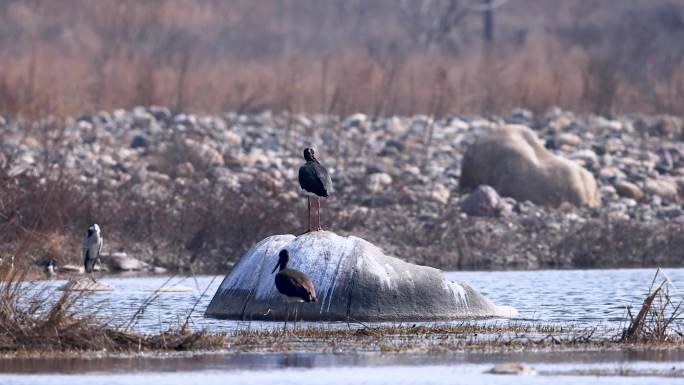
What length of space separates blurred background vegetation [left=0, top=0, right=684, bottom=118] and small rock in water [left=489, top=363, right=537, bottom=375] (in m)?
21.1

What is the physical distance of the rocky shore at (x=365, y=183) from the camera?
25.1 m

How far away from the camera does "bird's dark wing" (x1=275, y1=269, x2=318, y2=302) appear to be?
14.6m

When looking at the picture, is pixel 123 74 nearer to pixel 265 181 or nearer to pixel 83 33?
pixel 265 181

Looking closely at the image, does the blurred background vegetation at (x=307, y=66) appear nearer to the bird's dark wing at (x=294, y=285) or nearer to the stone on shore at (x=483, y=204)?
the stone on shore at (x=483, y=204)

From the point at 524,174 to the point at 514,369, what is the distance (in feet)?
58.0

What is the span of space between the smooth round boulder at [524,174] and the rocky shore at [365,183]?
9.4 inches

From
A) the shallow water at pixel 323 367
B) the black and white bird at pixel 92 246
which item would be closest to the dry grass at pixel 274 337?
the shallow water at pixel 323 367

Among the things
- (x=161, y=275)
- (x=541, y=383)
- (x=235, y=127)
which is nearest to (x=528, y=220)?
(x=161, y=275)

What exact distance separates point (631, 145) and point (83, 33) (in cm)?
2267

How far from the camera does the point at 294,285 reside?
48.0 ft

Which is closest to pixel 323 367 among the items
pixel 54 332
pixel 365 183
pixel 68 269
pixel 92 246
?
pixel 54 332

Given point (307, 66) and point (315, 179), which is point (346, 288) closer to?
point (315, 179)

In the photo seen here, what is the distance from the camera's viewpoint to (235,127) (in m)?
34.1

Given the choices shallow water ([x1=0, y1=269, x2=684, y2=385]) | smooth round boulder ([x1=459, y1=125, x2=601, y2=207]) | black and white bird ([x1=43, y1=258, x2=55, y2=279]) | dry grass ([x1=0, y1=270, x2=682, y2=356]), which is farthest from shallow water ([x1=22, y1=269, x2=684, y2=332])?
smooth round boulder ([x1=459, y1=125, x2=601, y2=207])
